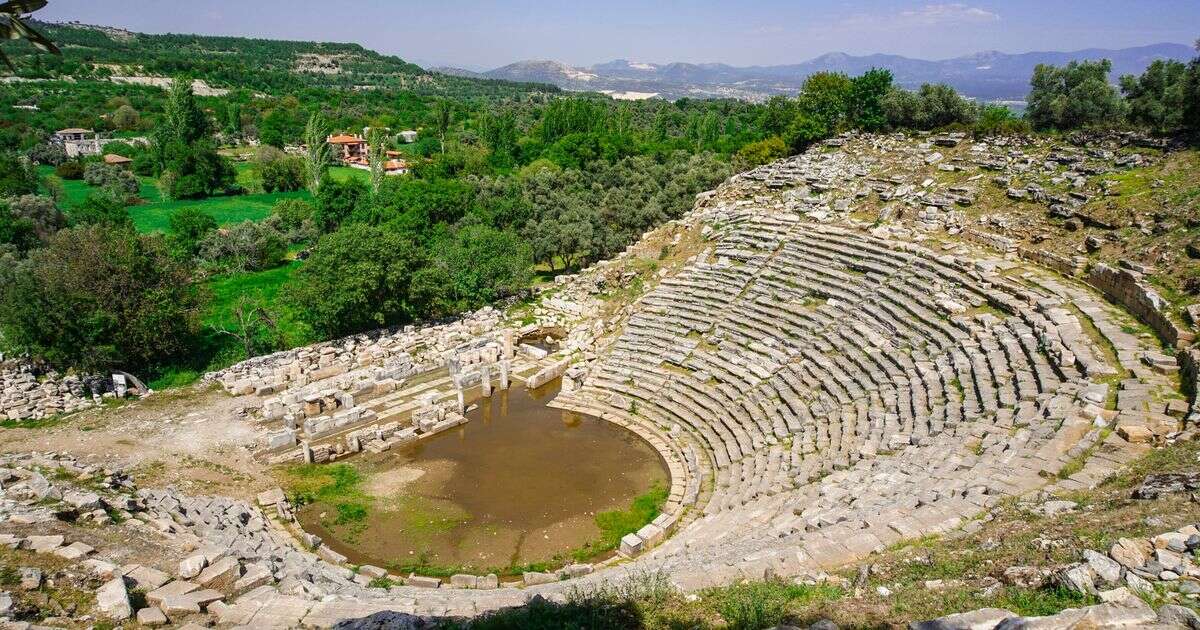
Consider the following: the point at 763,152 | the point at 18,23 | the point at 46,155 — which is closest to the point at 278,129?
the point at 46,155

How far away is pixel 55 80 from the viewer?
126m

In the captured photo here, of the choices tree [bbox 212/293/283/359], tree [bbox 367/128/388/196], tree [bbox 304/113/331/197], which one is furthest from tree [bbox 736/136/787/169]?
tree [bbox 304/113/331/197]

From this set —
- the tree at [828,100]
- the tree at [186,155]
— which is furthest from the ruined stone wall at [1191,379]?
the tree at [186,155]

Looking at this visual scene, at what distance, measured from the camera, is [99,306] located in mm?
22922

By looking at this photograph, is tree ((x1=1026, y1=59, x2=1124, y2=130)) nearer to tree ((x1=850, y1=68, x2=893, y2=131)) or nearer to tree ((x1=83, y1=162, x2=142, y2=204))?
tree ((x1=850, y1=68, x2=893, y2=131))

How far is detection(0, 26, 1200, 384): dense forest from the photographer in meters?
24.0

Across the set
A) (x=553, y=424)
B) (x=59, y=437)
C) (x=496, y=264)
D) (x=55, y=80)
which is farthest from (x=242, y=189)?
(x=55, y=80)

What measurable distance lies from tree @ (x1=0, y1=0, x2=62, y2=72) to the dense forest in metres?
22.3

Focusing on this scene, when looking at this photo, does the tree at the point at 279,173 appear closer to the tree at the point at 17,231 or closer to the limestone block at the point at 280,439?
the tree at the point at 17,231

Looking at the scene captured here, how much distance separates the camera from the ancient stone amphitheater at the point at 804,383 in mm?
11609

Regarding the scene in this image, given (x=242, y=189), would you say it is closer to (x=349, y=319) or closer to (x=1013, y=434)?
(x=349, y=319)

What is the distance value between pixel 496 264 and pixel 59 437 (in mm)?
17224

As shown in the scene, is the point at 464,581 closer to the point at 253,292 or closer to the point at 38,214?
the point at 253,292

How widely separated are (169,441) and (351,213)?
93.3ft
